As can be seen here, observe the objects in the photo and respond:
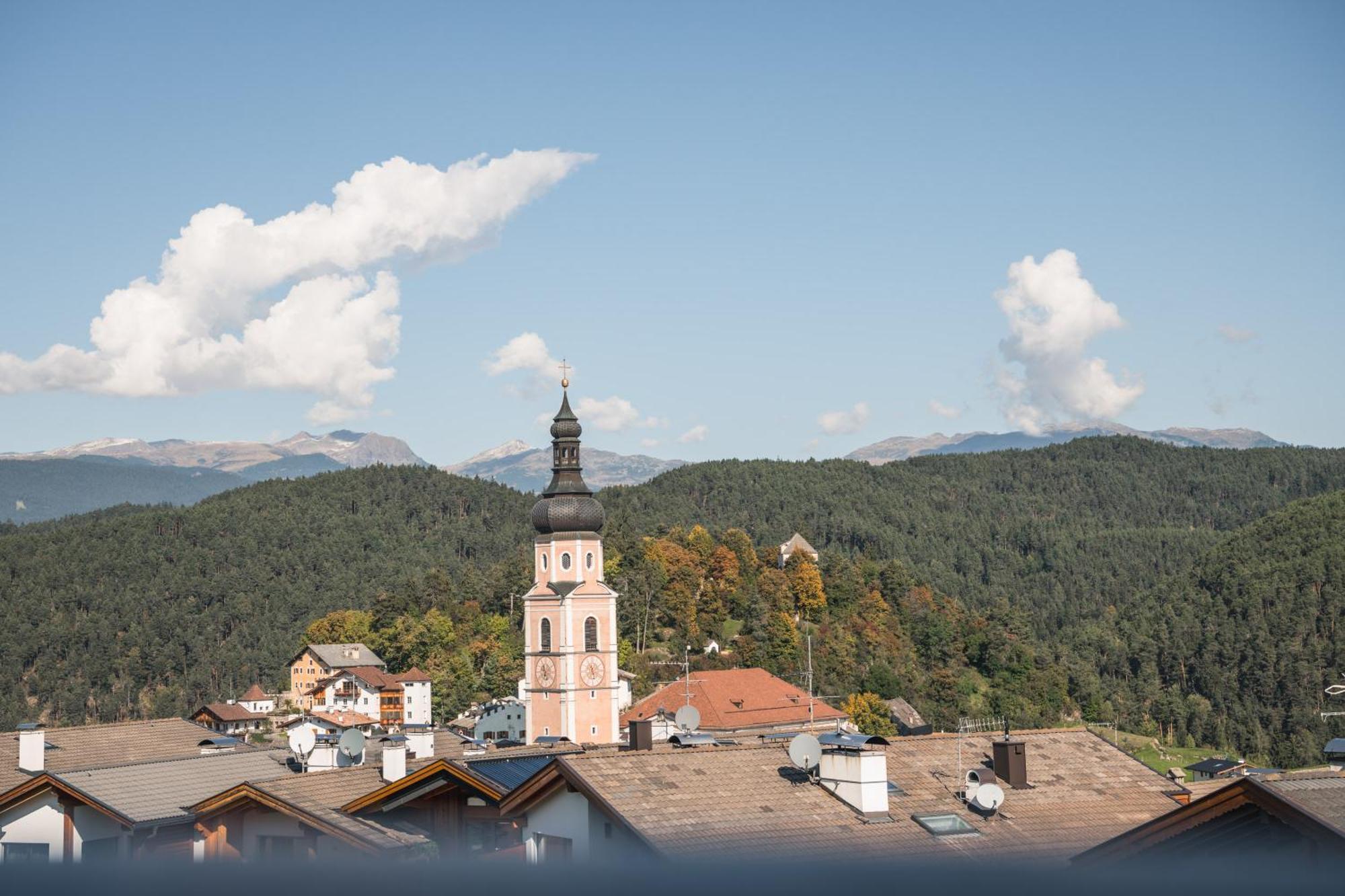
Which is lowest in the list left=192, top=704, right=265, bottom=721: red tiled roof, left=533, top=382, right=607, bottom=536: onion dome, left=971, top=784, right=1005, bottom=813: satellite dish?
left=192, top=704, right=265, bottom=721: red tiled roof

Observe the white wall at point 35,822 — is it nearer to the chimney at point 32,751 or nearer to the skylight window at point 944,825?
the chimney at point 32,751

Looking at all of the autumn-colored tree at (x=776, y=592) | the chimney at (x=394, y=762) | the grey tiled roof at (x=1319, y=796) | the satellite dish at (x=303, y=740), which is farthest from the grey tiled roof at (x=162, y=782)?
the autumn-colored tree at (x=776, y=592)

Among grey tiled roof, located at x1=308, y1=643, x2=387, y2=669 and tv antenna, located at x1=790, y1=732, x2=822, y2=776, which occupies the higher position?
grey tiled roof, located at x1=308, y1=643, x2=387, y2=669

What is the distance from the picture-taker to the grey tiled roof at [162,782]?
2547cm

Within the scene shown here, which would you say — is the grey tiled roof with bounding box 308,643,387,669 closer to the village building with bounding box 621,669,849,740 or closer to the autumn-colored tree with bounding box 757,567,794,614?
the autumn-colored tree with bounding box 757,567,794,614

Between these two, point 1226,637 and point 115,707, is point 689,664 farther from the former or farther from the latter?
point 1226,637

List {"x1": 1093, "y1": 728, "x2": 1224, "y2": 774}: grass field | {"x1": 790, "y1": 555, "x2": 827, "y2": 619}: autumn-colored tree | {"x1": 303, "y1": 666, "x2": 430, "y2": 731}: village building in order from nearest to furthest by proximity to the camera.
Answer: {"x1": 1093, "y1": 728, "x2": 1224, "y2": 774}: grass field, {"x1": 303, "y1": 666, "x2": 430, "y2": 731}: village building, {"x1": 790, "y1": 555, "x2": 827, "y2": 619}: autumn-colored tree

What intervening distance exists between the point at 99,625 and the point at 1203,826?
18985 centimetres

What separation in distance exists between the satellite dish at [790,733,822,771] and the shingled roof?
17.4 inches

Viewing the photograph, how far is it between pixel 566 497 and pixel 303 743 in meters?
61.8

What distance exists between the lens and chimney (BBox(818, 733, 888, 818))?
23.2 meters

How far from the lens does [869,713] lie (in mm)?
113625

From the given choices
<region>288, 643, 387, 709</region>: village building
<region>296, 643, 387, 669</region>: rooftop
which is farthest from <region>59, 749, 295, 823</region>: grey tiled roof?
<region>296, 643, 387, 669</region>: rooftop

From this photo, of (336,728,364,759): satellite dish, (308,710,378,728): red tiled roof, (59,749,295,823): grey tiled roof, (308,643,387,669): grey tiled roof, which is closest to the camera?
(59,749,295,823): grey tiled roof
